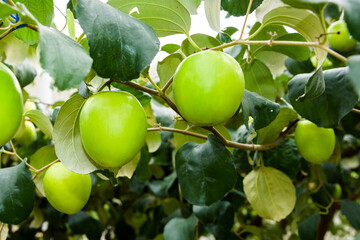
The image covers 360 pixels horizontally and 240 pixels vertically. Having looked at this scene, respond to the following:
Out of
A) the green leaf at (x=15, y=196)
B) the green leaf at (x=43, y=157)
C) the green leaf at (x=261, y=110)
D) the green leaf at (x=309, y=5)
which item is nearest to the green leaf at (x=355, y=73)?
the green leaf at (x=309, y=5)

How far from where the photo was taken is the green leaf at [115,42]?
360 mm

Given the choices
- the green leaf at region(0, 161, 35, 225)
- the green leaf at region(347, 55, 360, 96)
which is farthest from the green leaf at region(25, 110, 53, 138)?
the green leaf at region(347, 55, 360, 96)

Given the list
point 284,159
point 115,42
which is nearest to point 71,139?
point 115,42

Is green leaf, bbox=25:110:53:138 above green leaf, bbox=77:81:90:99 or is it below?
below

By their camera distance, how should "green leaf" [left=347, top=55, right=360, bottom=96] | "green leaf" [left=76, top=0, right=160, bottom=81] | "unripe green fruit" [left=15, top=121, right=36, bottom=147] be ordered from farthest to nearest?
"unripe green fruit" [left=15, top=121, right=36, bottom=147], "green leaf" [left=76, top=0, right=160, bottom=81], "green leaf" [left=347, top=55, right=360, bottom=96]

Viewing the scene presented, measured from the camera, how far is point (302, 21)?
0.46 metres

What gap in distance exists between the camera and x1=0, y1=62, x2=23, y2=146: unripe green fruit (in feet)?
1.21

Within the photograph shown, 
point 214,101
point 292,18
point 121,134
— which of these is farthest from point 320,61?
point 121,134

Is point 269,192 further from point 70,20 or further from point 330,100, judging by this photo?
point 70,20

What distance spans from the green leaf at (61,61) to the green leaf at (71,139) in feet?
0.58

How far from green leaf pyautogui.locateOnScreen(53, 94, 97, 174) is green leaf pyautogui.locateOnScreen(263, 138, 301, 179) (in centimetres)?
49

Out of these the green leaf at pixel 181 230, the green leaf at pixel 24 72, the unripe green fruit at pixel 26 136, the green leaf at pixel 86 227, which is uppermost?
the green leaf at pixel 24 72

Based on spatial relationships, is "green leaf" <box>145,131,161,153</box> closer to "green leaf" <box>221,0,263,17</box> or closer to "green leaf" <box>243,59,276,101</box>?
"green leaf" <box>243,59,276,101</box>

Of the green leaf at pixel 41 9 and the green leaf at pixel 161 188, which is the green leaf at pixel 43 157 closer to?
the green leaf at pixel 41 9
